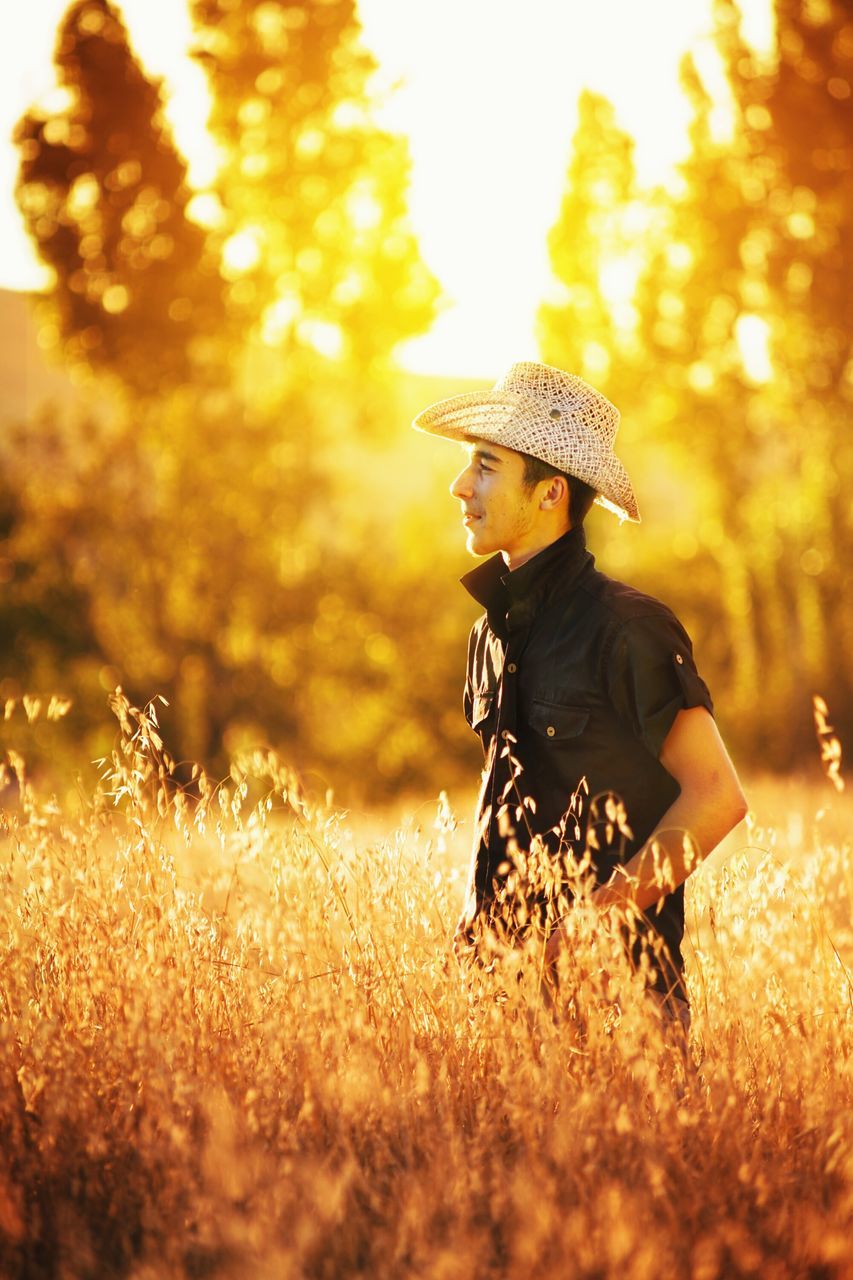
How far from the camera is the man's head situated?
3031mm

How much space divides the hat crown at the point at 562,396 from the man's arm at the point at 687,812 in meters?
0.76

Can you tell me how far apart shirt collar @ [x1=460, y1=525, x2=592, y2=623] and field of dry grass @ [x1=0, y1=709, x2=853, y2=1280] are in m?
0.56

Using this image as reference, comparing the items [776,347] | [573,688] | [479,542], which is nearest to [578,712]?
[573,688]

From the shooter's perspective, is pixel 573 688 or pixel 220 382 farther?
pixel 220 382

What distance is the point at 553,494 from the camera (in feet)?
10.1

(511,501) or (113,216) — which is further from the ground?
(113,216)

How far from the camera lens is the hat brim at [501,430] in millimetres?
3039

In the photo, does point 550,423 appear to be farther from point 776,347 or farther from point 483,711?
Answer: point 776,347

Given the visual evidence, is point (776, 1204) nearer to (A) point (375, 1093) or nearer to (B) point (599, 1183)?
(B) point (599, 1183)

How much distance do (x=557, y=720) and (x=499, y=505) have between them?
499mm

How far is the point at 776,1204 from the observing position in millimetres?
2516

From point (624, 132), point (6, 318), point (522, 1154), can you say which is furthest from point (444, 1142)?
point (6, 318)

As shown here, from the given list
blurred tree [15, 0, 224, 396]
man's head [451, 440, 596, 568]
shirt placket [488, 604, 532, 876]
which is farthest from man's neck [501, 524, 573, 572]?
blurred tree [15, 0, 224, 396]

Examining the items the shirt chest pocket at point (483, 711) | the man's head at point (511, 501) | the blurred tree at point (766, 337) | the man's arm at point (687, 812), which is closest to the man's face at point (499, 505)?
the man's head at point (511, 501)
